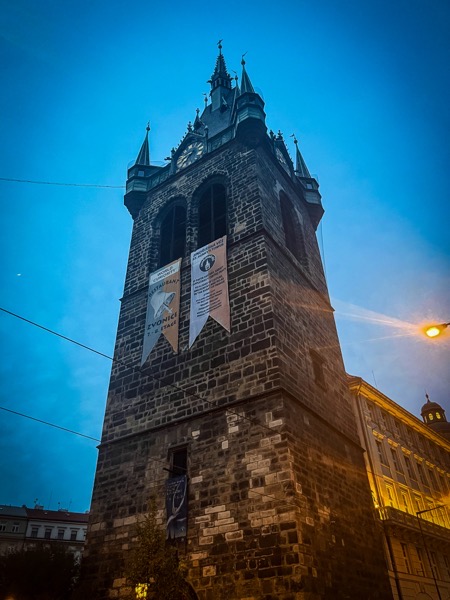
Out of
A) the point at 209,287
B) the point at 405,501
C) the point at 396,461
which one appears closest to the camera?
the point at 209,287

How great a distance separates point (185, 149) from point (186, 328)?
9.38 meters

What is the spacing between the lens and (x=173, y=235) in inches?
642

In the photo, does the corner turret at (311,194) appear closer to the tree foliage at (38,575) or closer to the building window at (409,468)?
the tree foliage at (38,575)

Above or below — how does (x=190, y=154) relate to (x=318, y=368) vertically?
above

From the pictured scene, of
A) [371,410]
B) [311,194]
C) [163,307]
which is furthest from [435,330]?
[371,410]

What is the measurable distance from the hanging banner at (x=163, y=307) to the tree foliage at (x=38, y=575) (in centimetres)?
520

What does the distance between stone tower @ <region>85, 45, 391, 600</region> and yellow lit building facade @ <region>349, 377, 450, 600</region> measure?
32.7 ft

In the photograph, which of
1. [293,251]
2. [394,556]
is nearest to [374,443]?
[394,556]

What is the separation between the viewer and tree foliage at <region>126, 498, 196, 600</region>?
8602 millimetres

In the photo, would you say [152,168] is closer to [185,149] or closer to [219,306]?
[185,149]

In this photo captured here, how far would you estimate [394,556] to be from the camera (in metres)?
20.1

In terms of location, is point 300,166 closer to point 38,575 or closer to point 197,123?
point 197,123

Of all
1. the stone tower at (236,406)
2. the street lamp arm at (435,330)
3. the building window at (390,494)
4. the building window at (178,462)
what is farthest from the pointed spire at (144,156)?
the building window at (390,494)

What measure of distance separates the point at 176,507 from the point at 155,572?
5.15 ft
